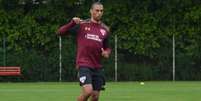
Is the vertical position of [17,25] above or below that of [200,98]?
above

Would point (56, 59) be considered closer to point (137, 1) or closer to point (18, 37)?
point (18, 37)

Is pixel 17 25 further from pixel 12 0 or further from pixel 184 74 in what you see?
pixel 184 74

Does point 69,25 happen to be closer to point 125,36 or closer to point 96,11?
point 96,11

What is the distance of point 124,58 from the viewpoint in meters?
32.4

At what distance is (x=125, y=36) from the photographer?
32344 millimetres

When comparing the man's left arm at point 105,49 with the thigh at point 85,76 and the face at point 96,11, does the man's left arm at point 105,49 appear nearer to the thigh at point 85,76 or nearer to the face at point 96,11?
the thigh at point 85,76

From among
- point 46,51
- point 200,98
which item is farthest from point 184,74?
point 200,98

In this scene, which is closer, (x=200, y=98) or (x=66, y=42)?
(x=200, y=98)

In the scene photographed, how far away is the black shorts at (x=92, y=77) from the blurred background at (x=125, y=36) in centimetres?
2025

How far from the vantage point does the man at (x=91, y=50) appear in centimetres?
1106

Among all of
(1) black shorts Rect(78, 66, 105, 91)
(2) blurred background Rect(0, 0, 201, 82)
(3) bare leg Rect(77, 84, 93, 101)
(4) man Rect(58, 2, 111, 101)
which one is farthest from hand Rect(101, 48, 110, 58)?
(2) blurred background Rect(0, 0, 201, 82)

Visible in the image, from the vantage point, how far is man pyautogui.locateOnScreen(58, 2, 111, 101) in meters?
11.1

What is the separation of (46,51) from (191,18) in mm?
6912

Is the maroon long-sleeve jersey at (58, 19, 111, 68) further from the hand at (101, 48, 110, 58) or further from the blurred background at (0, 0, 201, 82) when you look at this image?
the blurred background at (0, 0, 201, 82)
